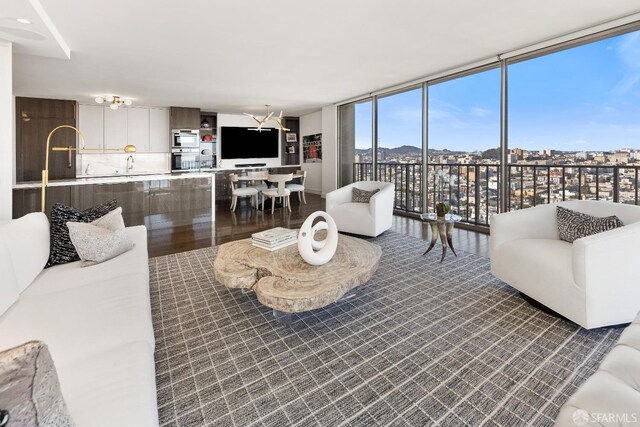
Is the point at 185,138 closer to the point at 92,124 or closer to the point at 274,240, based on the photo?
the point at 92,124


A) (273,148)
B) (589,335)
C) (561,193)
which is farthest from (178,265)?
(273,148)

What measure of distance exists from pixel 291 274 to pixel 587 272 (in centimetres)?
179

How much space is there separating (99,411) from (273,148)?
9645 mm

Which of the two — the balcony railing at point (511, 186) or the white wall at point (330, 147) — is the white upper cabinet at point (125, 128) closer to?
the white wall at point (330, 147)

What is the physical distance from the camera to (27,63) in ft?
14.4

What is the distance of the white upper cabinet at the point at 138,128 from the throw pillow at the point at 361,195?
5.88 metres

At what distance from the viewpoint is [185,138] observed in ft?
27.6

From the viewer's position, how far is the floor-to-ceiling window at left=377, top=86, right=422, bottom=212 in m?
6.02

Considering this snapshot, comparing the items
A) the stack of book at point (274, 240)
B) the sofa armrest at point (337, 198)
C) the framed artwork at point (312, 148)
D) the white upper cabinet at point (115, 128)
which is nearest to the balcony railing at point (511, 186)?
the sofa armrest at point (337, 198)

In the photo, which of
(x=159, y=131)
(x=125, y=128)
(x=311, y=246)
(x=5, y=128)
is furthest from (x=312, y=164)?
(x=311, y=246)

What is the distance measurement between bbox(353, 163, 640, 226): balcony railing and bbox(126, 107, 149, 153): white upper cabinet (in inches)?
230

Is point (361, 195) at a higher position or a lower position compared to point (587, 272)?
higher

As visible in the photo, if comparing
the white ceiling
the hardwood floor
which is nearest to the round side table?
the hardwood floor

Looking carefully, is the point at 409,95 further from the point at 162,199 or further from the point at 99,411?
Result: the point at 99,411
